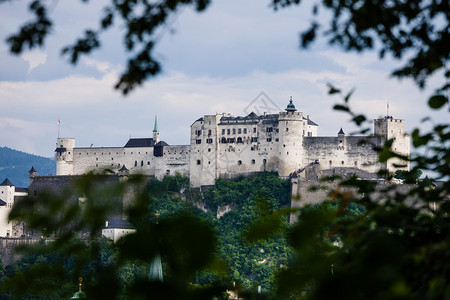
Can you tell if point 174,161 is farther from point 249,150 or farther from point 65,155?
point 65,155

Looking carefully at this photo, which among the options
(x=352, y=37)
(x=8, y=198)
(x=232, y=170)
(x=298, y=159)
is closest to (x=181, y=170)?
(x=232, y=170)

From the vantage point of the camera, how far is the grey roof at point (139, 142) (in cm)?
6681

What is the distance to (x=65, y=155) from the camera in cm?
6844

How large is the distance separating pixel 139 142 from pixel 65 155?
636cm

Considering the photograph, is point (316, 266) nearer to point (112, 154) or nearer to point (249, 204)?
point (249, 204)

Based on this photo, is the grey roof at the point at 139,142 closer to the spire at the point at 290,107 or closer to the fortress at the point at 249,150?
the fortress at the point at 249,150

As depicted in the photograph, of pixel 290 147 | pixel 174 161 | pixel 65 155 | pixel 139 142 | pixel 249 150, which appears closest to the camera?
pixel 290 147

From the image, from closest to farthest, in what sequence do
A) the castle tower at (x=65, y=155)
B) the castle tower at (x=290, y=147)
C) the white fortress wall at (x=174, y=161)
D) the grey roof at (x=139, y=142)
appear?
the castle tower at (x=290, y=147)
the white fortress wall at (x=174, y=161)
the grey roof at (x=139, y=142)
the castle tower at (x=65, y=155)

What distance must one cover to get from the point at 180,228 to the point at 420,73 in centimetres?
246

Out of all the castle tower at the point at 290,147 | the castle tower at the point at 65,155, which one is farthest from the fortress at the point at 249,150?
the castle tower at the point at 65,155

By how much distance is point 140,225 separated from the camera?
281cm

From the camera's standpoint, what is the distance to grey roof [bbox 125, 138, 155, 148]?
219 feet

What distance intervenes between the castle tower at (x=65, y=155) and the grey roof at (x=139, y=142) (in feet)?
16.2

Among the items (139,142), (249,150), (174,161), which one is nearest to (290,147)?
(249,150)
